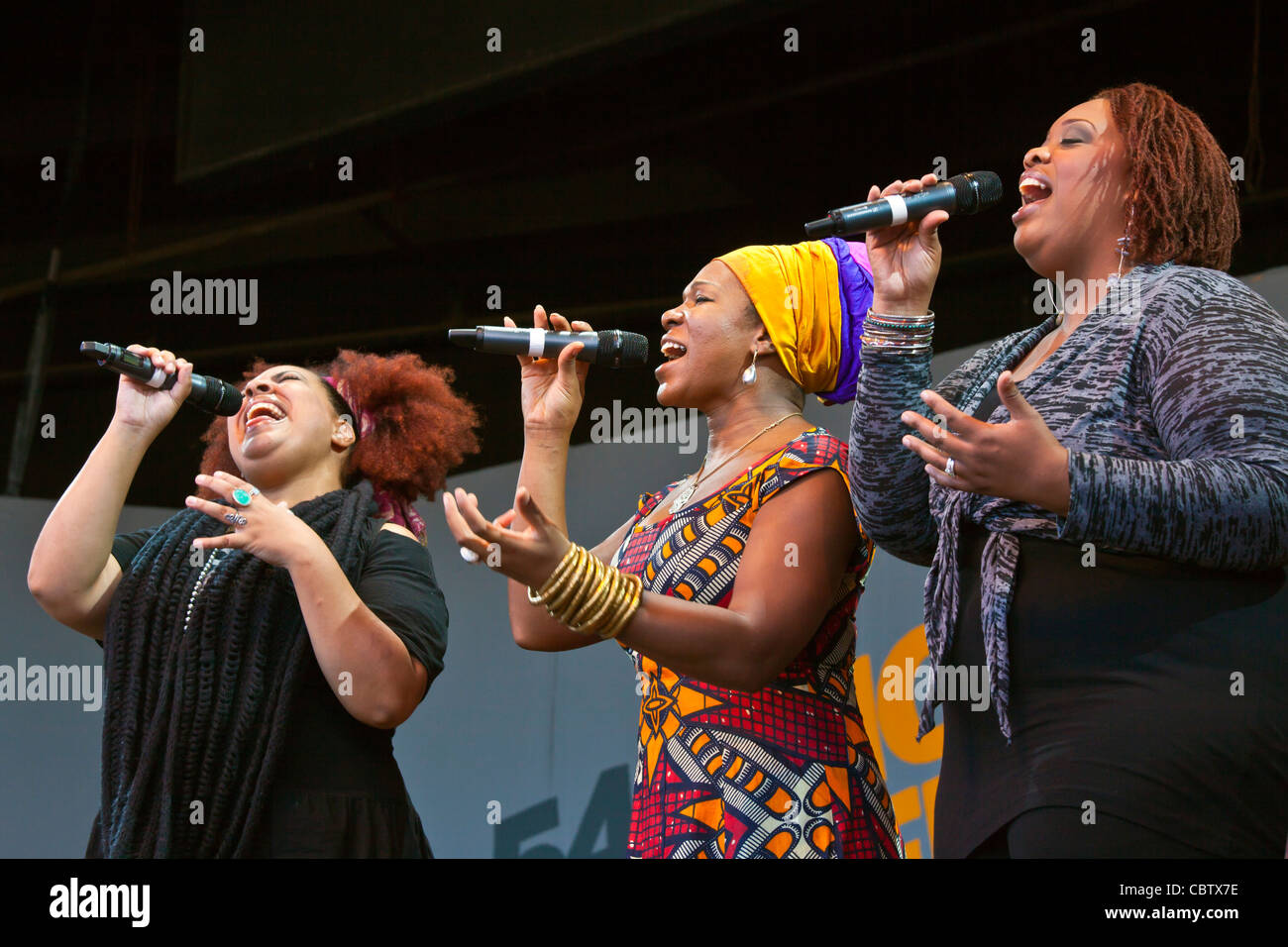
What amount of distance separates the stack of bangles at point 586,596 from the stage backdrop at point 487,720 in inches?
67.2

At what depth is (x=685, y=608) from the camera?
5.71ft

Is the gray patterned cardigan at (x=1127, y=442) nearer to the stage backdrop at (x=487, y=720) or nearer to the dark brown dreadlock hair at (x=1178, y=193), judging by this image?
the dark brown dreadlock hair at (x=1178, y=193)

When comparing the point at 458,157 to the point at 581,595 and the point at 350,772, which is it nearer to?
the point at 350,772

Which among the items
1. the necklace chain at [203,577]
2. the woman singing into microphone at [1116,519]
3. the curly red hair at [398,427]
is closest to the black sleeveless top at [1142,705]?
the woman singing into microphone at [1116,519]

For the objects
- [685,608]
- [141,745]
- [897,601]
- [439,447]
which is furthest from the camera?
[897,601]

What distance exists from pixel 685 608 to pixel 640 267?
2.23 meters

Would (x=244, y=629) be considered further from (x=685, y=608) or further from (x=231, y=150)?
(x=231, y=150)

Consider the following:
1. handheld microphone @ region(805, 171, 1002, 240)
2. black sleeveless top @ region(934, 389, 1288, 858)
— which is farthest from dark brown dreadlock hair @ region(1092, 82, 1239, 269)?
black sleeveless top @ region(934, 389, 1288, 858)

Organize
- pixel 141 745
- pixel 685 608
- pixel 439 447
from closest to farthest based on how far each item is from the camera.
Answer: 1. pixel 685 608
2. pixel 141 745
3. pixel 439 447

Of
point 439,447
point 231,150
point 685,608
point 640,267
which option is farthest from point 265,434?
point 231,150

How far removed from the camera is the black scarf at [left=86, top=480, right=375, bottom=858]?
7.13 ft

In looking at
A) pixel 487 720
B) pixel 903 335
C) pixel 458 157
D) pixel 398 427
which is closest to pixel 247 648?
pixel 398 427

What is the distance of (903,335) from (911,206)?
0.17 m

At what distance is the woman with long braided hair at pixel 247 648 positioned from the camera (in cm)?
219
